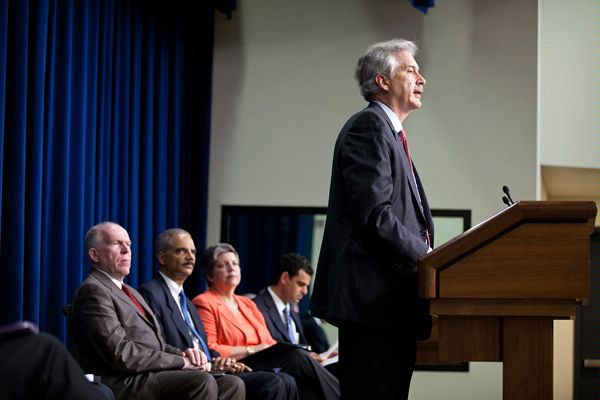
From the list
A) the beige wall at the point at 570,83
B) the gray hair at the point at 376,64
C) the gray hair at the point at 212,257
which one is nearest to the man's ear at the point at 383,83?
the gray hair at the point at 376,64

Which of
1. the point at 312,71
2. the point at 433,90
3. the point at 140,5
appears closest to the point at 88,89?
the point at 140,5

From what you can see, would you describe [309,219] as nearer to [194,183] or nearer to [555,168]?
[194,183]

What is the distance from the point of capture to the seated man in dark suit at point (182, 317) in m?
4.46

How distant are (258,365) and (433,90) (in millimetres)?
2586

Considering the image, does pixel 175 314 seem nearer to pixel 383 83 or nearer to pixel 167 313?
pixel 167 313

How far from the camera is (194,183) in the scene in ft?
21.1

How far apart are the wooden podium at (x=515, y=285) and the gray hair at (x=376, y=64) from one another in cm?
74

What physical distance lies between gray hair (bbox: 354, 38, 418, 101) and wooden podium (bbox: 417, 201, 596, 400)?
740mm

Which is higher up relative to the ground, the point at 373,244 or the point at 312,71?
the point at 312,71

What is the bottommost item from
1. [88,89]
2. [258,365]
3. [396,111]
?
[258,365]

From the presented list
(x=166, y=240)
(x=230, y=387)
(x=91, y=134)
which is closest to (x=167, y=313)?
(x=166, y=240)

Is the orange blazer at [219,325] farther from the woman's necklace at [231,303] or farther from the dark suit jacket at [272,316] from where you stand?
the dark suit jacket at [272,316]

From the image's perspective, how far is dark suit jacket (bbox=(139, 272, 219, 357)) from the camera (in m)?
4.47

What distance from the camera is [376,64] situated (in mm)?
2812
